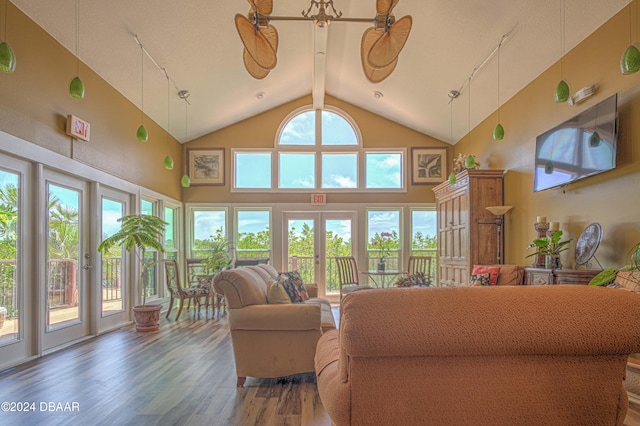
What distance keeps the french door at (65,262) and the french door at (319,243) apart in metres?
3.78

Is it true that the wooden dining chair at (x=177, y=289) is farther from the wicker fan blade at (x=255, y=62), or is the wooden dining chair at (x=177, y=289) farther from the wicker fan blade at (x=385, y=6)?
the wicker fan blade at (x=385, y=6)

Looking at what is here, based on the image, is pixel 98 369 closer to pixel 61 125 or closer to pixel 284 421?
pixel 284 421

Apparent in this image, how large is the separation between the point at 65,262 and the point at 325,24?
3.95 meters

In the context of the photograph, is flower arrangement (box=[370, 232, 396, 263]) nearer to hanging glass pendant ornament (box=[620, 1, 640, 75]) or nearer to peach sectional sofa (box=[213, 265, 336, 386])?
peach sectional sofa (box=[213, 265, 336, 386])

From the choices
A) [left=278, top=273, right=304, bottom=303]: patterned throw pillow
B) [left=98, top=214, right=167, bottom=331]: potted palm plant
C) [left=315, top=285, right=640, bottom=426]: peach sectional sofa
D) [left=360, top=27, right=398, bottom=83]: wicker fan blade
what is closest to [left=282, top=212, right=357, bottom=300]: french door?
[left=98, top=214, right=167, bottom=331]: potted palm plant

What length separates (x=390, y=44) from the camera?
2.33 m

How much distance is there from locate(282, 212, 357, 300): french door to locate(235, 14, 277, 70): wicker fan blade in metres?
5.43

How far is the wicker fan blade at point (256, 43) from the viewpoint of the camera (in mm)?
2133

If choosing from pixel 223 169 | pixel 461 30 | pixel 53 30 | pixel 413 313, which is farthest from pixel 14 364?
pixel 461 30

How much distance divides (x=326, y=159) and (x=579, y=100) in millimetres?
4747

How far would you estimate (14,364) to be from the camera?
3443mm

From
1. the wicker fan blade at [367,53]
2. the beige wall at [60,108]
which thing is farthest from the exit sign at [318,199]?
the wicker fan blade at [367,53]

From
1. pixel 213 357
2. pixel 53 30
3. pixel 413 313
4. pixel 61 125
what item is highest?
pixel 53 30

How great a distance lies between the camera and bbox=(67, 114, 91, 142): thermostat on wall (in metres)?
4.18
